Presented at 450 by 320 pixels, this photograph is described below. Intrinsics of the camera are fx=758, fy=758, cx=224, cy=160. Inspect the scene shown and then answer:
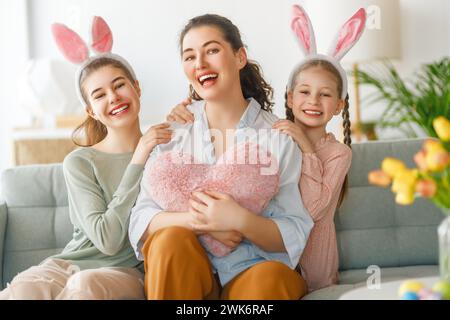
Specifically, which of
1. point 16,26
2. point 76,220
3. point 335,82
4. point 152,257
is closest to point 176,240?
point 152,257

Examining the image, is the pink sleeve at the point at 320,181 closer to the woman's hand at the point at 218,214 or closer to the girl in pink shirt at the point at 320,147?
the girl in pink shirt at the point at 320,147

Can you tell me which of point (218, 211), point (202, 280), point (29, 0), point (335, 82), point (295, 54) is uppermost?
point (29, 0)

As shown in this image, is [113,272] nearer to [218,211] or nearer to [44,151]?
[218,211]

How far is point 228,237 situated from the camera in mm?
1770

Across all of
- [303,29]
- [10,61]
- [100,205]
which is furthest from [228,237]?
[10,61]

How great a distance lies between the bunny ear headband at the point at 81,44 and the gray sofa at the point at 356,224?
1.21ft

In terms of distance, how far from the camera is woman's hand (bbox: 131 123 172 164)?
6.21ft

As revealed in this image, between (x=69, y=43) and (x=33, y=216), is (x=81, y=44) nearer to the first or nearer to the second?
(x=69, y=43)

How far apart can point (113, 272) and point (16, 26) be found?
8.27 feet

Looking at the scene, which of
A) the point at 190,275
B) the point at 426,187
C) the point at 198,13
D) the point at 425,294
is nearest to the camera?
the point at 426,187

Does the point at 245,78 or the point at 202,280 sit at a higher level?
the point at 245,78

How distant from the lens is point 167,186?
1811mm

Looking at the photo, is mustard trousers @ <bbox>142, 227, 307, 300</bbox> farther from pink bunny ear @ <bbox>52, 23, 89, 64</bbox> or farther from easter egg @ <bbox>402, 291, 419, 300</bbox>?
pink bunny ear @ <bbox>52, 23, 89, 64</bbox>

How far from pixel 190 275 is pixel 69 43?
0.77 m
